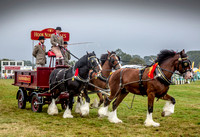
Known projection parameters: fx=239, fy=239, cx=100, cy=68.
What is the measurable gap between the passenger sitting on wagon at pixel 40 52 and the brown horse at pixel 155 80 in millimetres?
3751

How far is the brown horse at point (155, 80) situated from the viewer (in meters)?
7.38

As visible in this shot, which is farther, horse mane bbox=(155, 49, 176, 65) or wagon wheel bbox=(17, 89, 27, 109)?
wagon wheel bbox=(17, 89, 27, 109)

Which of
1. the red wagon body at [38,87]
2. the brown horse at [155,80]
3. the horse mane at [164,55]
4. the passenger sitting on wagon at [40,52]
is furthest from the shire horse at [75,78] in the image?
the horse mane at [164,55]

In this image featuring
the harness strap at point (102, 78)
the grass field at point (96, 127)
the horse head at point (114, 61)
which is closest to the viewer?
the grass field at point (96, 127)

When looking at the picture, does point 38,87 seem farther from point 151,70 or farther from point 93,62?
point 151,70

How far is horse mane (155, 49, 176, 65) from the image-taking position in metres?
7.68

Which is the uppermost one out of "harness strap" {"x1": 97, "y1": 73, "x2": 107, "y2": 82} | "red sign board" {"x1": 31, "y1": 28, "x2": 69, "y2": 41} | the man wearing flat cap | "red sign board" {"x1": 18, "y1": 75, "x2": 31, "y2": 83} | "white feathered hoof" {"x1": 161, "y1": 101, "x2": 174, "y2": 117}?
"red sign board" {"x1": 31, "y1": 28, "x2": 69, "y2": 41}

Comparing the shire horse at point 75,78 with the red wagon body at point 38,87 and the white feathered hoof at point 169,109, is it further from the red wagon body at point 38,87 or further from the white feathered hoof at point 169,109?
the white feathered hoof at point 169,109

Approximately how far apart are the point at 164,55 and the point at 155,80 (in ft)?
3.06

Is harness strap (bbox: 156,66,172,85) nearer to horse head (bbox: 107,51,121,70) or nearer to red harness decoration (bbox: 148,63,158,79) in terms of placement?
red harness decoration (bbox: 148,63,158,79)

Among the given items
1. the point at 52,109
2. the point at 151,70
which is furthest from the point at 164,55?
the point at 52,109

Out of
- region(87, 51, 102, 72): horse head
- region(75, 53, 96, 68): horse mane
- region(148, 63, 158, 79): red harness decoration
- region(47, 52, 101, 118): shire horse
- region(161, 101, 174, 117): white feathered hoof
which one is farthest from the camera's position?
region(75, 53, 96, 68): horse mane

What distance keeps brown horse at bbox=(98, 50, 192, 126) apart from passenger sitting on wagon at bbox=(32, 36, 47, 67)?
3.75m

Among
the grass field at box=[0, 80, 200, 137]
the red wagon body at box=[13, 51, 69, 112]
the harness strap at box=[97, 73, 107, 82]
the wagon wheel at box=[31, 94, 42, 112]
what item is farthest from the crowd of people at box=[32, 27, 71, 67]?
the grass field at box=[0, 80, 200, 137]
